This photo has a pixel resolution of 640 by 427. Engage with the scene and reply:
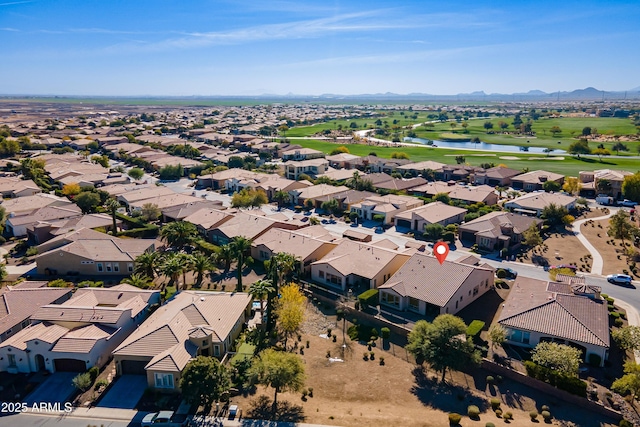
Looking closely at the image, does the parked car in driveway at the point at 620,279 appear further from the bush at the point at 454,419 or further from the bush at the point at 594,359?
the bush at the point at 454,419

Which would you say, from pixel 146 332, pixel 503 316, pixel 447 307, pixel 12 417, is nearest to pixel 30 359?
pixel 12 417

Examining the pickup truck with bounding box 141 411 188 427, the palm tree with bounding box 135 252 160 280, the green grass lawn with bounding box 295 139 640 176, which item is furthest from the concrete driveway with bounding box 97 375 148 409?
the green grass lawn with bounding box 295 139 640 176

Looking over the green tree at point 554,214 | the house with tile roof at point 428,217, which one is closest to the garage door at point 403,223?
the house with tile roof at point 428,217

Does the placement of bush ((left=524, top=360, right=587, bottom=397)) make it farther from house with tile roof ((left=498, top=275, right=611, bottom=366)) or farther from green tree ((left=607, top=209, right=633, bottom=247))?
green tree ((left=607, top=209, right=633, bottom=247))

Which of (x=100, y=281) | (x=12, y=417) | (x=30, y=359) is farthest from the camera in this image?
(x=100, y=281)

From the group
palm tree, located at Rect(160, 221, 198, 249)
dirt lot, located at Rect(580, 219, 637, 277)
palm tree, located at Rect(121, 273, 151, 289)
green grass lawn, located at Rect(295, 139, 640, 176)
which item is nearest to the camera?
palm tree, located at Rect(121, 273, 151, 289)

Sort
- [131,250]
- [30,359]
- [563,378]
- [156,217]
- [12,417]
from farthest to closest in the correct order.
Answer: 1. [156,217]
2. [131,250]
3. [30,359]
4. [563,378]
5. [12,417]

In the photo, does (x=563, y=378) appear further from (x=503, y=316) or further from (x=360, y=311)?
(x=360, y=311)
